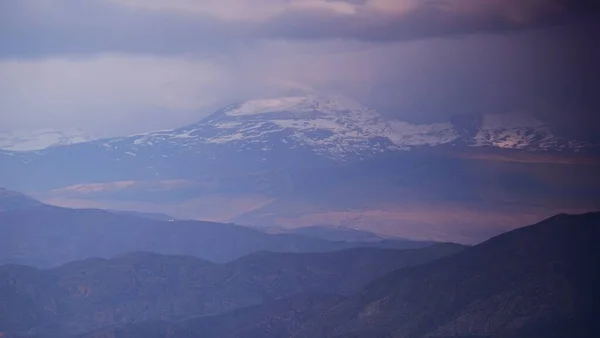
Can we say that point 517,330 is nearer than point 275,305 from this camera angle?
Yes

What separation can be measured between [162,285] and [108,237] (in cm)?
2780

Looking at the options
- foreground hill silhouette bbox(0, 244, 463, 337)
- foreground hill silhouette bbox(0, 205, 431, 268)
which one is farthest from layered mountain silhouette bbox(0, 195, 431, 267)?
foreground hill silhouette bbox(0, 244, 463, 337)

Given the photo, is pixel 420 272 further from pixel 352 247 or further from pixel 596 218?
Result: pixel 352 247

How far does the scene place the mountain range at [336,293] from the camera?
245ft

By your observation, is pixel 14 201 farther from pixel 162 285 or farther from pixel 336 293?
pixel 336 293

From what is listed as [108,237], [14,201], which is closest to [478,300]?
[108,237]

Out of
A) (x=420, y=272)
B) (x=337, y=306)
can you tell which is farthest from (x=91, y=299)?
(x=420, y=272)

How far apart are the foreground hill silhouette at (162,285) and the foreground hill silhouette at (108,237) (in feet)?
43.8

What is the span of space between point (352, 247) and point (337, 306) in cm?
3292

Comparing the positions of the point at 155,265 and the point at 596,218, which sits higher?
the point at 596,218

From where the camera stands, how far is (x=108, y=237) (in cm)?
14450

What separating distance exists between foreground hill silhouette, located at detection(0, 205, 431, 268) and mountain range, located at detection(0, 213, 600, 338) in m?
13.2

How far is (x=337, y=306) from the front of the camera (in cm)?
9156

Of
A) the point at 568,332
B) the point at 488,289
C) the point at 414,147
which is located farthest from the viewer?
the point at 414,147
